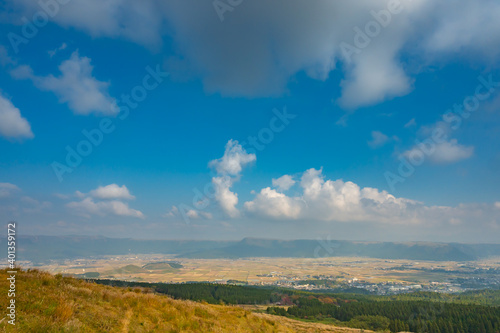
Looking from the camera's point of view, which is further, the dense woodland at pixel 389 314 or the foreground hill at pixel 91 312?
the dense woodland at pixel 389 314

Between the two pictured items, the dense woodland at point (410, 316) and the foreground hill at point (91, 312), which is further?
the dense woodland at point (410, 316)

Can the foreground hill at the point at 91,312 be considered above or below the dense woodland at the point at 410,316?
above

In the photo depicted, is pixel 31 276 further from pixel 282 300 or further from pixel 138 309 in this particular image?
pixel 282 300

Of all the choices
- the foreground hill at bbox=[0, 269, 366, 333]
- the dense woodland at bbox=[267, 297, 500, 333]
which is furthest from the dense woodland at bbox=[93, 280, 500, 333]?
the foreground hill at bbox=[0, 269, 366, 333]

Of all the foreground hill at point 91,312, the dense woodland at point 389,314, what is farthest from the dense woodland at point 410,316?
the foreground hill at point 91,312

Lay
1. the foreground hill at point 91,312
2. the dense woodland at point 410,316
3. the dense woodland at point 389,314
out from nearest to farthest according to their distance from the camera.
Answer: the foreground hill at point 91,312
the dense woodland at point 410,316
the dense woodland at point 389,314

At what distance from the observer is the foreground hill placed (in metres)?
12.0

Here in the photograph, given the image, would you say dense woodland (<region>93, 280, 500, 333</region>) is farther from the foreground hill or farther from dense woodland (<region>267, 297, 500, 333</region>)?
the foreground hill

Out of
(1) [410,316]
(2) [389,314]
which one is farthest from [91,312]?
(1) [410,316]

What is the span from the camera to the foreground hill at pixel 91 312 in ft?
39.5

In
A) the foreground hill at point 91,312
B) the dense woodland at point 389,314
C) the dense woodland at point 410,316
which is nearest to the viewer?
the foreground hill at point 91,312

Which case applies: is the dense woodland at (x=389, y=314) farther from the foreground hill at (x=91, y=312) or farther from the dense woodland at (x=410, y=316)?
the foreground hill at (x=91, y=312)

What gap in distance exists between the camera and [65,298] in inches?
596

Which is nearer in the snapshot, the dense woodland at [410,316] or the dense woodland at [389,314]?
the dense woodland at [410,316]
